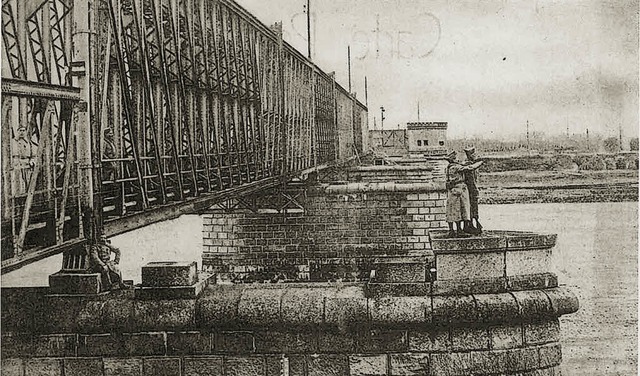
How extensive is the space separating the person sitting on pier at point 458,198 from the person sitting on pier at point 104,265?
13.8ft

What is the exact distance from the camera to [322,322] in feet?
23.2

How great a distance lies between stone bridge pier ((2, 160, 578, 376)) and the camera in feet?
22.7

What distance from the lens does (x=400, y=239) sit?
23.9 m

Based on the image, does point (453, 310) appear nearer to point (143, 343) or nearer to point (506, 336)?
point (506, 336)

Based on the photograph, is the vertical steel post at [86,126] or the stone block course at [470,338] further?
the stone block course at [470,338]

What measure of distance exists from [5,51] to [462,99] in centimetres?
833

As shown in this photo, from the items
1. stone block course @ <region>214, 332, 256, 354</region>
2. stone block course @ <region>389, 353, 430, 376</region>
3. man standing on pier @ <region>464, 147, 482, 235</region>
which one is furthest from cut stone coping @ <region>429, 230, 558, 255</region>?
stone block course @ <region>214, 332, 256, 354</region>

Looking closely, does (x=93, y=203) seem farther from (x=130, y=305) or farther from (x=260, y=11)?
(x=260, y=11)

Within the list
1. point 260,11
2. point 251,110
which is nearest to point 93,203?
point 251,110

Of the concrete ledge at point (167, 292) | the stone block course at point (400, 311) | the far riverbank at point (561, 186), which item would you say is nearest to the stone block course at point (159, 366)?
the concrete ledge at point (167, 292)

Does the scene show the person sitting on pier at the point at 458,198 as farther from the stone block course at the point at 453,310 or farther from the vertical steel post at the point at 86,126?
the vertical steel post at the point at 86,126

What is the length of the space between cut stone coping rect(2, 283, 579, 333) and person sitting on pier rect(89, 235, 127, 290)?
166 mm

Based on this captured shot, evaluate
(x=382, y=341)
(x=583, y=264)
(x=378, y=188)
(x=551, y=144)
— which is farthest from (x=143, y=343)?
(x=583, y=264)

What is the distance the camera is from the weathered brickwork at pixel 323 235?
2242 cm
